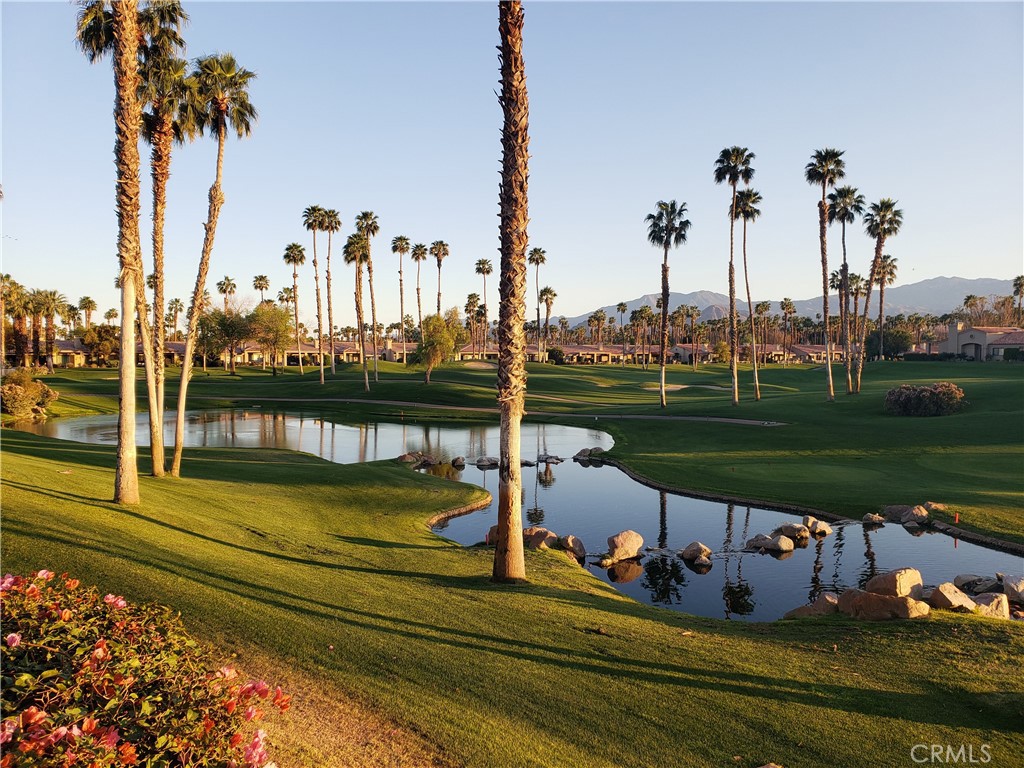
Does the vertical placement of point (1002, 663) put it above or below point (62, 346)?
below

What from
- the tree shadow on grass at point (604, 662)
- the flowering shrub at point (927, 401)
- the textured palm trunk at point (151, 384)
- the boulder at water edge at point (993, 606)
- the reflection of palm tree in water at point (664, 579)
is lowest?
the reflection of palm tree in water at point (664, 579)

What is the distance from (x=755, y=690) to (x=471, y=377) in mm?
85463

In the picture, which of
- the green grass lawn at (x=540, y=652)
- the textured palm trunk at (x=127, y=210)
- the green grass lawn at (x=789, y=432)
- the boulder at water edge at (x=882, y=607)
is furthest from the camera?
the green grass lawn at (x=789, y=432)

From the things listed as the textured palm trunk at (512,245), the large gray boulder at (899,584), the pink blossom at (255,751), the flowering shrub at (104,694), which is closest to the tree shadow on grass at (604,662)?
the textured palm trunk at (512,245)

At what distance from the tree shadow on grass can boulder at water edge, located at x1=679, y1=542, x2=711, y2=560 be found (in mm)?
10531

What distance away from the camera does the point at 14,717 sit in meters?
4.55

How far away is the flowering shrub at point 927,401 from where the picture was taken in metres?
48.1

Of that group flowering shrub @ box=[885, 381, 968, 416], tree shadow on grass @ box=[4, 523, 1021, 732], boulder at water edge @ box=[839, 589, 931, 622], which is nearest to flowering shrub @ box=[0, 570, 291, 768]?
tree shadow on grass @ box=[4, 523, 1021, 732]

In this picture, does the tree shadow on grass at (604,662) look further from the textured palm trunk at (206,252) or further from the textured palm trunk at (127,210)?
the textured palm trunk at (206,252)

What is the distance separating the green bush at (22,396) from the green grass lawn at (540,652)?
51.5 m

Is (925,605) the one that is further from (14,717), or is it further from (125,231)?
(125,231)

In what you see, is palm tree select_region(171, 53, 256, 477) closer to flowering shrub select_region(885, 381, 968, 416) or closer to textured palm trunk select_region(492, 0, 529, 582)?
textured palm trunk select_region(492, 0, 529, 582)

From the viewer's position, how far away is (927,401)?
48.2 metres

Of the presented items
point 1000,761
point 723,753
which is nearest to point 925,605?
point 1000,761
